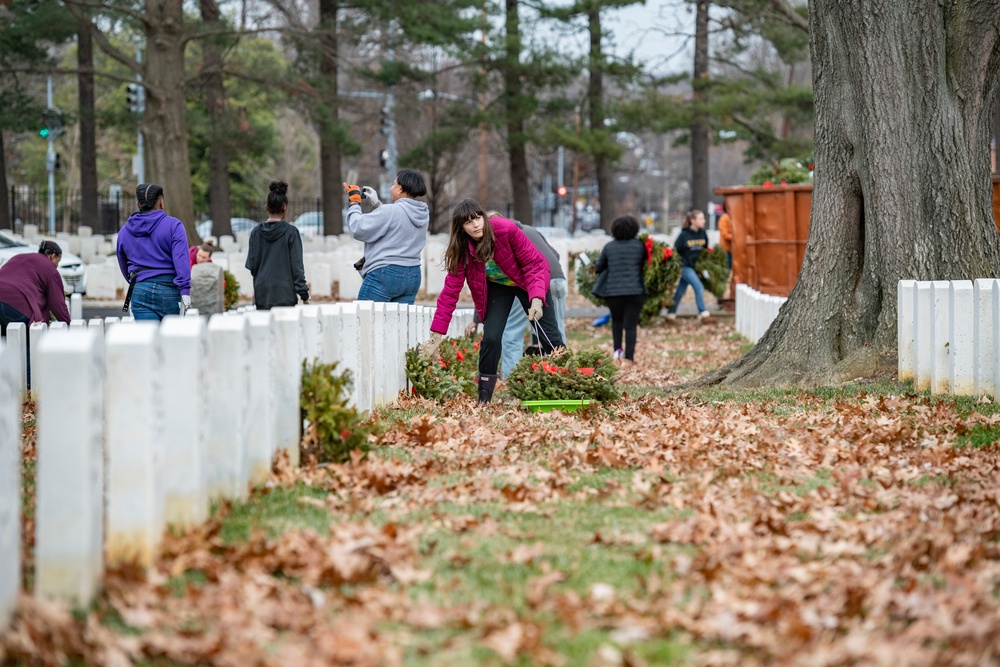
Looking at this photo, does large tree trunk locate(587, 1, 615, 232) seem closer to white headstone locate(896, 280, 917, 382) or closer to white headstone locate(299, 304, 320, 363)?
white headstone locate(896, 280, 917, 382)

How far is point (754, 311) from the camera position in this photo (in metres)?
16.1

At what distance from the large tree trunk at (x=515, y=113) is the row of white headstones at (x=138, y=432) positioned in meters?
26.4

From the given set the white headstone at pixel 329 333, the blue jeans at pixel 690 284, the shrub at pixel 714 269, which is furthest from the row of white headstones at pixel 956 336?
the shrub at pixel 714 269

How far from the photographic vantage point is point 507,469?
6273 millimetres

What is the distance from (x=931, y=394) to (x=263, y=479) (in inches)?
200

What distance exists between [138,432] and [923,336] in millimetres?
6317

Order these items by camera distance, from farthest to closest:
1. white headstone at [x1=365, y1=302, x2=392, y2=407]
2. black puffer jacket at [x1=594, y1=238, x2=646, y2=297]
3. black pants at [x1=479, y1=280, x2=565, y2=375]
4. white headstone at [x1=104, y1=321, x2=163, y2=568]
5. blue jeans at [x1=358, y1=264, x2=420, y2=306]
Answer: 1. black puffer jacket at [x1=594, y1=238, x2=646, y2=297]
2. blue jeans at [x1=358, y1=264, x2=420, y2=306]
3. black pants at [x1=479, y1=280, x2=565, y2=375]
4. white headstone at [x1=365, y1=302, x2=392, y2=407]
5. white headstone at [x1=104, y1=321, x2=163, y2=568]

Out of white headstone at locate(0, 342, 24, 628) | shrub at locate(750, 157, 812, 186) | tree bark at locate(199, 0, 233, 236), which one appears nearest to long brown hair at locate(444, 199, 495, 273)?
white headstone at locate(0, 342, 24, 628)

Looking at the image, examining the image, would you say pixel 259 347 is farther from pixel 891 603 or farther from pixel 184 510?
pixel 891 603

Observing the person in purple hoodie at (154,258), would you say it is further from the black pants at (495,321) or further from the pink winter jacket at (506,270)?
the black pants at (495,321)

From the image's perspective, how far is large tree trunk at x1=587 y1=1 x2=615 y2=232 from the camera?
3222cm

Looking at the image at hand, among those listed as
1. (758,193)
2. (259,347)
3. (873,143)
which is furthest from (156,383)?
(758,193)

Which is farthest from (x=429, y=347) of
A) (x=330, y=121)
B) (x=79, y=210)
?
(x=79, y=210)

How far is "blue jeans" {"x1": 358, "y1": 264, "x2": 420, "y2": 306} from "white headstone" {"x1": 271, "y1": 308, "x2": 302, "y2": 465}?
13.3ft
